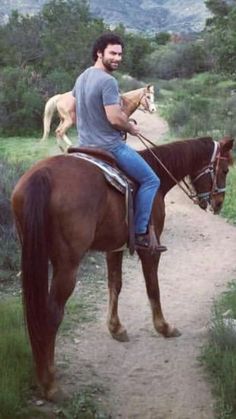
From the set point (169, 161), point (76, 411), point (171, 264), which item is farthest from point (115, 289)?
point (171, 264)

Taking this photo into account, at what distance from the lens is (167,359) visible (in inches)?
220

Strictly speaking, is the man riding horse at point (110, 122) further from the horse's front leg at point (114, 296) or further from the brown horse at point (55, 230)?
the horse's front leg at point (114, 296)

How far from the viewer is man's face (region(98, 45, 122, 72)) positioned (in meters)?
5.09

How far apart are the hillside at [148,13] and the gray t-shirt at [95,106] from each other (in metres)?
81.0

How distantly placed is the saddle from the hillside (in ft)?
266

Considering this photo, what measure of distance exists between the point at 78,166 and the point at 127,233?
2.65ft

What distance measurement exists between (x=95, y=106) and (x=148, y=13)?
11077cm

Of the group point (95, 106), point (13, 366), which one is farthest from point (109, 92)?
point (13, 366)

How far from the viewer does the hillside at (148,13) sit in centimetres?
8919

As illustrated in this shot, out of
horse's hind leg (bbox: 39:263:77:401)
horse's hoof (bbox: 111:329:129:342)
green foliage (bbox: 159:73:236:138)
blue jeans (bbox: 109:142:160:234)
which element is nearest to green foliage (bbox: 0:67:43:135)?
green foliage (bbox: 159:73:236:138)

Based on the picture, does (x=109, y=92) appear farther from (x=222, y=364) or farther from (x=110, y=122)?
(x=222, y=364)

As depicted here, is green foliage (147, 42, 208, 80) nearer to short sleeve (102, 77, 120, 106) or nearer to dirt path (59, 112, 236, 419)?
dirt path (59, 112, 236, 419)

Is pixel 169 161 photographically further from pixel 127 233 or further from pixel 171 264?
pixel 171 264


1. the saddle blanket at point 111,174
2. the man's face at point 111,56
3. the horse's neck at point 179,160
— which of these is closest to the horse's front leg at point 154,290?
the horse's neck at point 179,160
